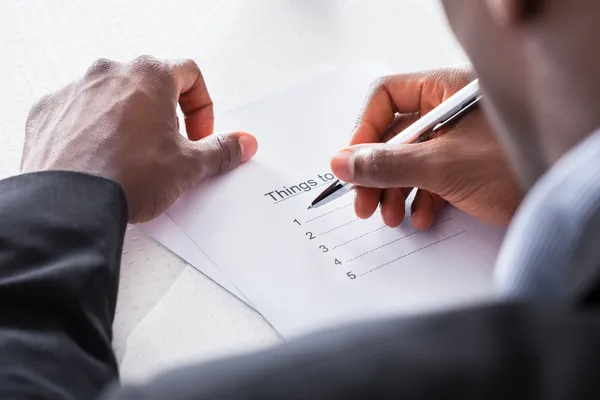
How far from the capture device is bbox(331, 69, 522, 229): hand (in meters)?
0.72

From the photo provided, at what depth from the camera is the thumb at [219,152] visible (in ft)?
2.51

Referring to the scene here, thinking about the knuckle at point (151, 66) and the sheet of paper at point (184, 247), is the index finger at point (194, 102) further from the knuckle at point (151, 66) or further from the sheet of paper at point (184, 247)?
the sheet of paper at point (184, 247)

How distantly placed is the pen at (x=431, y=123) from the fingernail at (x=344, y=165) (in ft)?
0.04

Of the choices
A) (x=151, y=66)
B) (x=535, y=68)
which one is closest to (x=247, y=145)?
(x=151, y=66)

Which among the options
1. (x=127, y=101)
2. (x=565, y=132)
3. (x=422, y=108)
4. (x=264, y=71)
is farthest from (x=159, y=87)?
(x=565, y=132)

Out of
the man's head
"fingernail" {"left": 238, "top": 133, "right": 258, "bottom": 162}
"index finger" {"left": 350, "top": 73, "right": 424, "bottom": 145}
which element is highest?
the man's head

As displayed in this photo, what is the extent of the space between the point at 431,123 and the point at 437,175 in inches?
2.5

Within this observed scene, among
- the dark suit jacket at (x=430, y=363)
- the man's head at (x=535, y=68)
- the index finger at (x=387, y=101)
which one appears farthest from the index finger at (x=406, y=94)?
the dark suit jacket at (x=430, y=363)

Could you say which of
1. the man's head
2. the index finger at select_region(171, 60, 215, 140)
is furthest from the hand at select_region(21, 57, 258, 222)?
the man's head

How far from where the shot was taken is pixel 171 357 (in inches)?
23.9

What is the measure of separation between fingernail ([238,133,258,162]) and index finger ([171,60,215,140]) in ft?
0.17

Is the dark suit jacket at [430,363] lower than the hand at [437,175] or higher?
higher

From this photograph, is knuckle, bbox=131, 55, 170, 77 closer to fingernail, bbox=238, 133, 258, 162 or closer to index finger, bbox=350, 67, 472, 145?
fingernail, bbox=238, 133, 258, 162

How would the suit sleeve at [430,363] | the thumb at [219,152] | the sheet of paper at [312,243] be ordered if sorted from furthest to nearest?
the thumb at [219,152]
the sheet of paper at [312,243]
the suit sleeve at [430,363]
